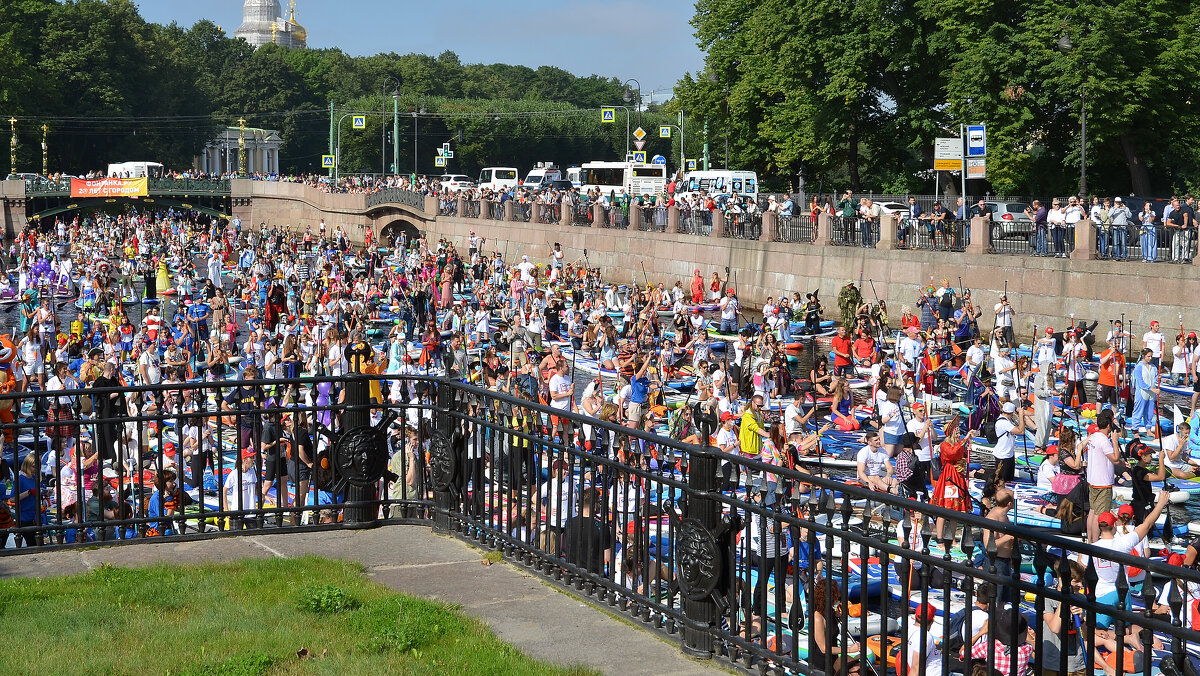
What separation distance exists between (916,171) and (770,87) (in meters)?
6.71

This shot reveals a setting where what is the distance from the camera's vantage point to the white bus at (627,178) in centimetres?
5903

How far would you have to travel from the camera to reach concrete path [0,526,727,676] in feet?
18.9

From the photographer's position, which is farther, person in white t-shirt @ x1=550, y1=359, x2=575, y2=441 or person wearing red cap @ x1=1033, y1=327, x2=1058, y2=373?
person wearing red cap @ x1=1033, y1=327, x2=1058, y2=373

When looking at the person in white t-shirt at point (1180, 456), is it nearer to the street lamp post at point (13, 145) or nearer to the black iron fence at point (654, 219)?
the black iron fence at point (654, 219)

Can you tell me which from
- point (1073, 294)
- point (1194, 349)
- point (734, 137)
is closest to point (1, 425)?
point (1194, 349)

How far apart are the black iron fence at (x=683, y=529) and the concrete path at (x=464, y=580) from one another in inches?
5.9

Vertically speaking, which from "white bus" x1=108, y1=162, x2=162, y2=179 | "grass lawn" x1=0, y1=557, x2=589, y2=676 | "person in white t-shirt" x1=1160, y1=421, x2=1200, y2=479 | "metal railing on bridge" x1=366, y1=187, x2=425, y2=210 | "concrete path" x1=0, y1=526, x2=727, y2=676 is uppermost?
"white bus" x1=108, y1=162, x2=162, y2=179

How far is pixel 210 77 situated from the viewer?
122 meters

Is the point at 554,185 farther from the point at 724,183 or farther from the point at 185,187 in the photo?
the point at 185,187

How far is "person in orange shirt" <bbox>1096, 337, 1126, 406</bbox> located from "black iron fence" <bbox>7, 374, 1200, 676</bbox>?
13.4 metres

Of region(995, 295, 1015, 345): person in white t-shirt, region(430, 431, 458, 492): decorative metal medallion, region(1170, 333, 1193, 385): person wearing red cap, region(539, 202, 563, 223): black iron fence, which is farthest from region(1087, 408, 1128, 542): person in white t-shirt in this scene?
region(539, 202, 563, 223): black iron fence

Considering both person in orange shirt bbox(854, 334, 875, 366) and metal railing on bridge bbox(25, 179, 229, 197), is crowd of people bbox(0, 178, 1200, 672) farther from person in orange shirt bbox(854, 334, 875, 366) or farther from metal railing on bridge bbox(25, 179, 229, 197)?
metal railing on bridge bbox(25, 179, 229, 197)

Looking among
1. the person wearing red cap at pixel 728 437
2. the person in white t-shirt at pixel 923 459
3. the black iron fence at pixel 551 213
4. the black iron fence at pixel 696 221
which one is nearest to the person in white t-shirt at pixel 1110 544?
the person in white t-shirt at pixel 923 459

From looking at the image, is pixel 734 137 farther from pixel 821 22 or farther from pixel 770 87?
pixel 821 22
